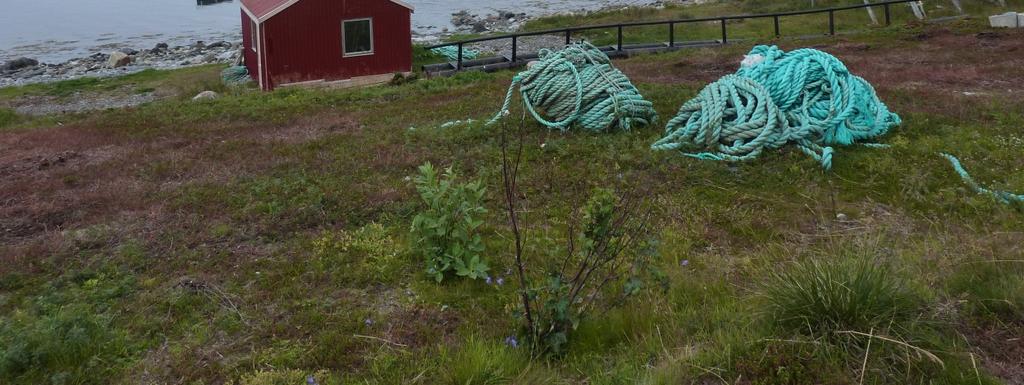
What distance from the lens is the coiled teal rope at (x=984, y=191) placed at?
6.34 metres

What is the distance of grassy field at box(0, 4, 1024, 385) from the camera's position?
12.1ft

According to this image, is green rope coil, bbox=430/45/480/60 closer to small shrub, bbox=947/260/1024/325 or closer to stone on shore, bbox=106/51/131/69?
stone on shore, bbox=106/51/131/69

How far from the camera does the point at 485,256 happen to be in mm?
5625

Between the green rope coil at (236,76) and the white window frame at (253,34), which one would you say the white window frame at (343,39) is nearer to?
the white window frame at (253,34)

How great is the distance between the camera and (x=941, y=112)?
9.78m

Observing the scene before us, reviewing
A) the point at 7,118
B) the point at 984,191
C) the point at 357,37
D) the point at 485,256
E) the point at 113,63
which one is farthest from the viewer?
the point at 113,63

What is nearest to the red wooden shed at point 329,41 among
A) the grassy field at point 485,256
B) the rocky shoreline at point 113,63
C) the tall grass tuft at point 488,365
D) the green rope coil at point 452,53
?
the green rope coil at point 452,53

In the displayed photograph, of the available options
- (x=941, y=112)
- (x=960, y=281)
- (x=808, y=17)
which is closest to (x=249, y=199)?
(x=960, y=281)

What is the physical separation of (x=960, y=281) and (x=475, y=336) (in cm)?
255

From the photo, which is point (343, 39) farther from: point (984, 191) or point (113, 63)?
point (113, 63)

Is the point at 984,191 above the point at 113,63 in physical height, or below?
below

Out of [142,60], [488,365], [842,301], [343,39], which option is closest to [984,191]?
[842,301]

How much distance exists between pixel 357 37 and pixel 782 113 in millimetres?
17238

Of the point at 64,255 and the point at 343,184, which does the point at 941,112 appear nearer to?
the point at 343,184
